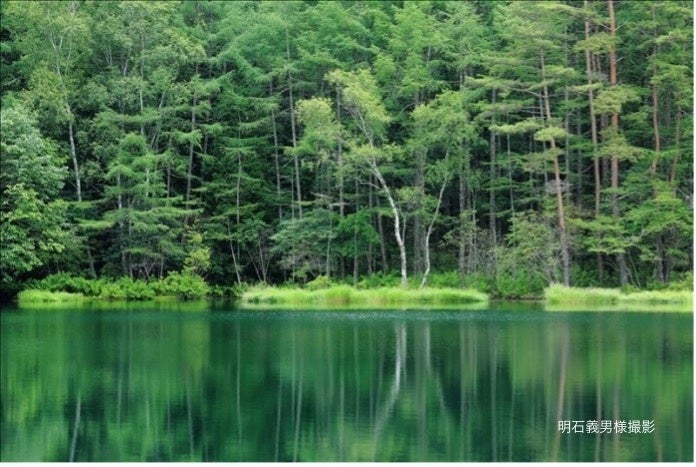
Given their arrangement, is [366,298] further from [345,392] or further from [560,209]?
[345,392]

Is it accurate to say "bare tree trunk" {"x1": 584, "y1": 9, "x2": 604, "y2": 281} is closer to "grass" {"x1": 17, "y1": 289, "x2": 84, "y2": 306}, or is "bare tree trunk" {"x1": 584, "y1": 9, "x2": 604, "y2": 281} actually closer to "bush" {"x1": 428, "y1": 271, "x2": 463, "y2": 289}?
"bush" {"x1": 428, "y1": 271, "x2": 463, "y2": 289}

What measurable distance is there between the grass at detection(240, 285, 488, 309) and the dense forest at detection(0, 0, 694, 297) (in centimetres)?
220

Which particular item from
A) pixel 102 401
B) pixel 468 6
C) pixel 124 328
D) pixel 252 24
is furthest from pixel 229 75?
pixel 102 401

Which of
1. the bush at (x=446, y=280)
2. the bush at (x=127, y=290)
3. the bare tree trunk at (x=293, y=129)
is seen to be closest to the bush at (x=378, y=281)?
the bush at (x=446, y=280)

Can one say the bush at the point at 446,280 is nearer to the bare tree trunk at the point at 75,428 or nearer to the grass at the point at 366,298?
the grass at the point at 366,298

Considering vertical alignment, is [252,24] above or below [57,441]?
above

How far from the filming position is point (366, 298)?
3025 centimetres

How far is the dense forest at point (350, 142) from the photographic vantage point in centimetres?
3175

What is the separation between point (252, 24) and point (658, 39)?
42.3ft

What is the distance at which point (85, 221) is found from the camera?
33.4 meters

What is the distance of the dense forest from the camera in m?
31.8

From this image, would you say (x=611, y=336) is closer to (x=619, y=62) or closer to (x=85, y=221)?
(x=619, y=62)

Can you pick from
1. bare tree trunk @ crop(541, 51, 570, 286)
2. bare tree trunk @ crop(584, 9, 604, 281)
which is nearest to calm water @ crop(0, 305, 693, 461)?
bare tree trunk @ crop(541, 51, 570, 286)

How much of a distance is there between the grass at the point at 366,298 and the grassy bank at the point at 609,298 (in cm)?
196
